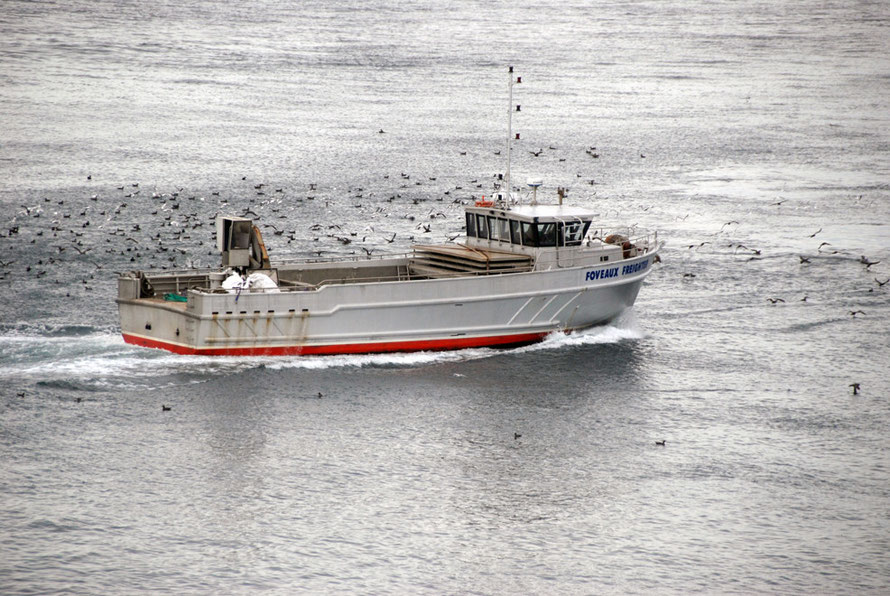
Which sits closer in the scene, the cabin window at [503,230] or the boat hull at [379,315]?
the boat hull at [379,315]

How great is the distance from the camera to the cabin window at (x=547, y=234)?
140ft

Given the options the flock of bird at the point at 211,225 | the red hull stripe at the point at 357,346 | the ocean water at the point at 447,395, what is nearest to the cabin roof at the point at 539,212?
the red hull stripe at the point at 357,346

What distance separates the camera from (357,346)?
4006 centimetres

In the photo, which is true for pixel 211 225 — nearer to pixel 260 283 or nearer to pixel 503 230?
pixel 503 230

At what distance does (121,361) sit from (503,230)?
14.2 m

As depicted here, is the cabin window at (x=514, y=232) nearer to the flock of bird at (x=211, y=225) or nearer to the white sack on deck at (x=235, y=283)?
the flock of bird at (x=211, y=225)

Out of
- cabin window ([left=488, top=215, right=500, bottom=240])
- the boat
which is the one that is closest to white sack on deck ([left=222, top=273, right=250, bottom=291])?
the boat

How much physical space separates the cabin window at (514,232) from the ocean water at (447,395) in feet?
13.0

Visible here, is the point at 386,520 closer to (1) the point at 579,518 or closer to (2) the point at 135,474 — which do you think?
(1) the point at 579,518

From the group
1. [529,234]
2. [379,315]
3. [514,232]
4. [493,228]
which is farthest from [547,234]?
[379,315]

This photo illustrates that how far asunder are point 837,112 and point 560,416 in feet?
259

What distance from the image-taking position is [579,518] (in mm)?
29812

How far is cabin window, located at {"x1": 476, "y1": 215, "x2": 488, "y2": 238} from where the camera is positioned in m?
44.2

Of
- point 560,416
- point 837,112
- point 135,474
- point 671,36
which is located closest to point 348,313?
point 560,416
